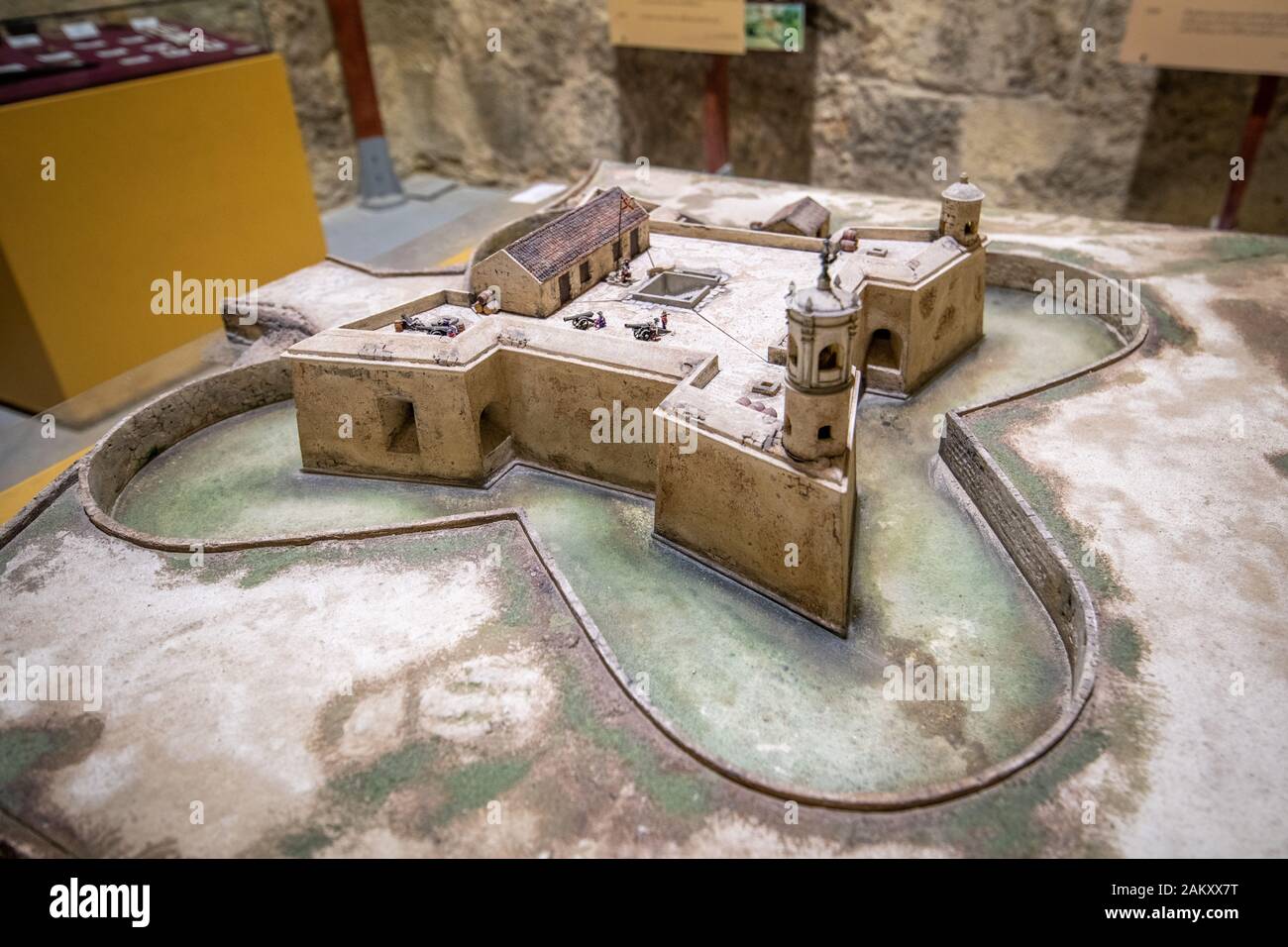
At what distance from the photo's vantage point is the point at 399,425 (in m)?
18.5

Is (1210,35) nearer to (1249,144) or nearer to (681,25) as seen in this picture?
(1249,144)

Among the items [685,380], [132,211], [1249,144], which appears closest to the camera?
[685,380]

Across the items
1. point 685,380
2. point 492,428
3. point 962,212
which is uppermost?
point 962,212

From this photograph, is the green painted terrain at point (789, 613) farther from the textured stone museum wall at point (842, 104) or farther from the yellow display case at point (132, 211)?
the textured stone museum wall at point (842, 104)

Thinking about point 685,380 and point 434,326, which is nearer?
point 685,380

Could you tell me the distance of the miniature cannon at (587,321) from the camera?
18578mm

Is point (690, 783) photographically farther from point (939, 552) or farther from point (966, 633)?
point (939, 552)

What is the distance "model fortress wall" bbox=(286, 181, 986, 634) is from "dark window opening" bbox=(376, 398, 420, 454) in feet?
0.13

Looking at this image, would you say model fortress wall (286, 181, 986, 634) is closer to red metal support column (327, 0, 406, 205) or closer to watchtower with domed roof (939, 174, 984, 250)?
watchtower with domed roof (939, 174, 984, 250)

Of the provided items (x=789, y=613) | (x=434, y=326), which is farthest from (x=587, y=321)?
(x=789, y=613)

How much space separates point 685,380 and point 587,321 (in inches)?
136

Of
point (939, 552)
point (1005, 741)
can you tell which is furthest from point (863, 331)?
point (1005, 741)

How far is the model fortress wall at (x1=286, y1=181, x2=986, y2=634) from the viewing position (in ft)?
46.9
